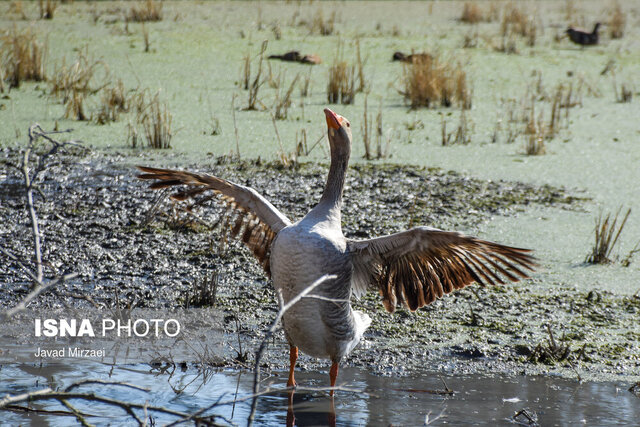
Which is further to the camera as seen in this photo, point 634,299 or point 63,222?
point 63,222

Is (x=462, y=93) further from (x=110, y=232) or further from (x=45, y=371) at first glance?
(x=45, y=371)

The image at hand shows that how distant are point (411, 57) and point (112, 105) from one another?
4.36 meters

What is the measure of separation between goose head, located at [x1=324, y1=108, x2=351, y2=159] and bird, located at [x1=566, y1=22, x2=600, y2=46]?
11.5 meters

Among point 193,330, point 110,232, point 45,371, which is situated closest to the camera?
point 45,371

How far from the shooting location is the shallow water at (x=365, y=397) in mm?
3924

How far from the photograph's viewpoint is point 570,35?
1444cm

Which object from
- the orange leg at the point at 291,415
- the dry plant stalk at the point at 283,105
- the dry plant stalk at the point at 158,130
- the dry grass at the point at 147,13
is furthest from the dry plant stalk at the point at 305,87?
the orange leg at the point at 291,415

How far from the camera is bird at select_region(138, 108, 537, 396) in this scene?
3.60 meters

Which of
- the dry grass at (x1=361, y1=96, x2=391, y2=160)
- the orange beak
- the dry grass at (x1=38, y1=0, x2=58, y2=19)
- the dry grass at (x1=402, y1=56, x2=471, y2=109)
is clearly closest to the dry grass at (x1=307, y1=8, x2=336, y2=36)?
the dry grass at (x1=402, y1=56, x2=471, y2=109)

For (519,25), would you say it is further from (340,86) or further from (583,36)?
(340,86)

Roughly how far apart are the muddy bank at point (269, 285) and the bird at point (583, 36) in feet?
25.0

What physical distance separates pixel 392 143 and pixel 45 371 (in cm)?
539

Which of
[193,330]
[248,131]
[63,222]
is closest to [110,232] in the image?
[63,222]

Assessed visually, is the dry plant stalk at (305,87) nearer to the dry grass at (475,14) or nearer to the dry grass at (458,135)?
the dry grass at (458,135)
